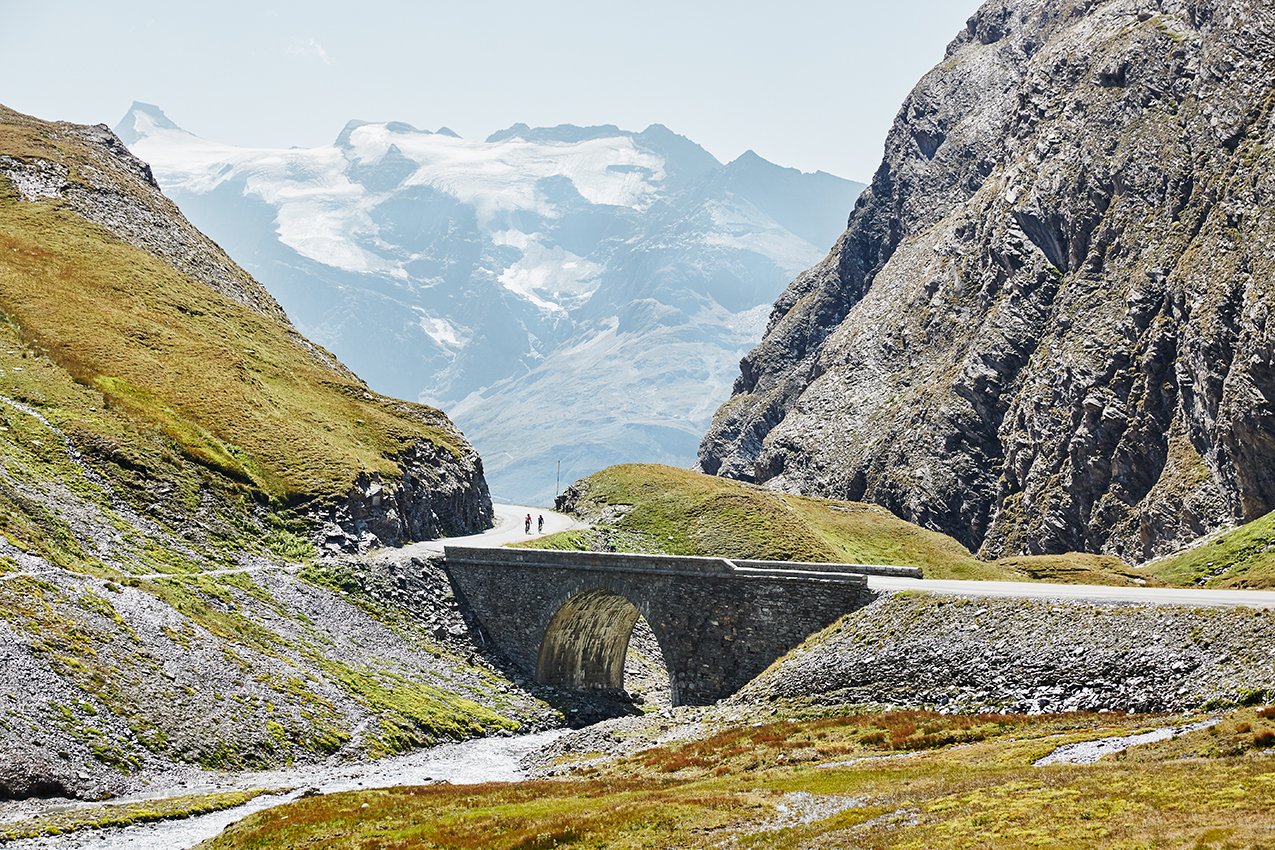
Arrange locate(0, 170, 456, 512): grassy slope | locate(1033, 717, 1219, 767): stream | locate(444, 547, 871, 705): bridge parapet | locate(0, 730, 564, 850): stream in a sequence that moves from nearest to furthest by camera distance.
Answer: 1. locate(1033, 717, 1219, 767): stream
2. locate(0, 730, 564, 850): stream
3. locate(444, 547, 871, 705): bridge parapet
4. locate(0, 170, 456, 512): grassy slope

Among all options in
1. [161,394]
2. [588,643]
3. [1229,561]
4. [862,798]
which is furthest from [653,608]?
[1229,561]

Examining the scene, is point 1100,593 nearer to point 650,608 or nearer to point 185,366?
point 650,608

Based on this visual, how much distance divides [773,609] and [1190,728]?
35823 millimetres

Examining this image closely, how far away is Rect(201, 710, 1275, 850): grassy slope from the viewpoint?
3550cm

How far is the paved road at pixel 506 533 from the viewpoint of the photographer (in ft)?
375

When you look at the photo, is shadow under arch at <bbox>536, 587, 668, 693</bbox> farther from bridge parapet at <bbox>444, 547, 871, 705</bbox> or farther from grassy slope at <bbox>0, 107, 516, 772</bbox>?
grassy slope at <bbox>0, 107, 516, 772</bbox>

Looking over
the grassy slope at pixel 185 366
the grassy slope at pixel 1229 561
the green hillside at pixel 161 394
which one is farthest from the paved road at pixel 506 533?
the grassy slope at pixel 1229 561

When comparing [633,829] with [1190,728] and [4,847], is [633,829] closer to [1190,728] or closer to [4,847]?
[1190,728]

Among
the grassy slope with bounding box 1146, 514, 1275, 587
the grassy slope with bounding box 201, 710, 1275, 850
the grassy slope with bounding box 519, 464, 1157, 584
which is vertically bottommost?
the grassy slope with bounding box 201, 710, 1275, 850

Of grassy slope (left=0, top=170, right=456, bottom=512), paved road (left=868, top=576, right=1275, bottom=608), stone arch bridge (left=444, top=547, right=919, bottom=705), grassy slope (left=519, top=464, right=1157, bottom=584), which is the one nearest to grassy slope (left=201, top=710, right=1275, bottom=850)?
paved road (left=868, top=576, right=1275, bottom=608)

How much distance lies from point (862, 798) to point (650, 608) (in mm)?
44438

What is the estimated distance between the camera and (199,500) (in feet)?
323

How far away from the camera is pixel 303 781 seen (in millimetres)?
64875

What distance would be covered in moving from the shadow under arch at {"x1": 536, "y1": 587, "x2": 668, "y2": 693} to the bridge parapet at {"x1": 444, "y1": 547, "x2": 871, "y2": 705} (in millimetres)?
100
